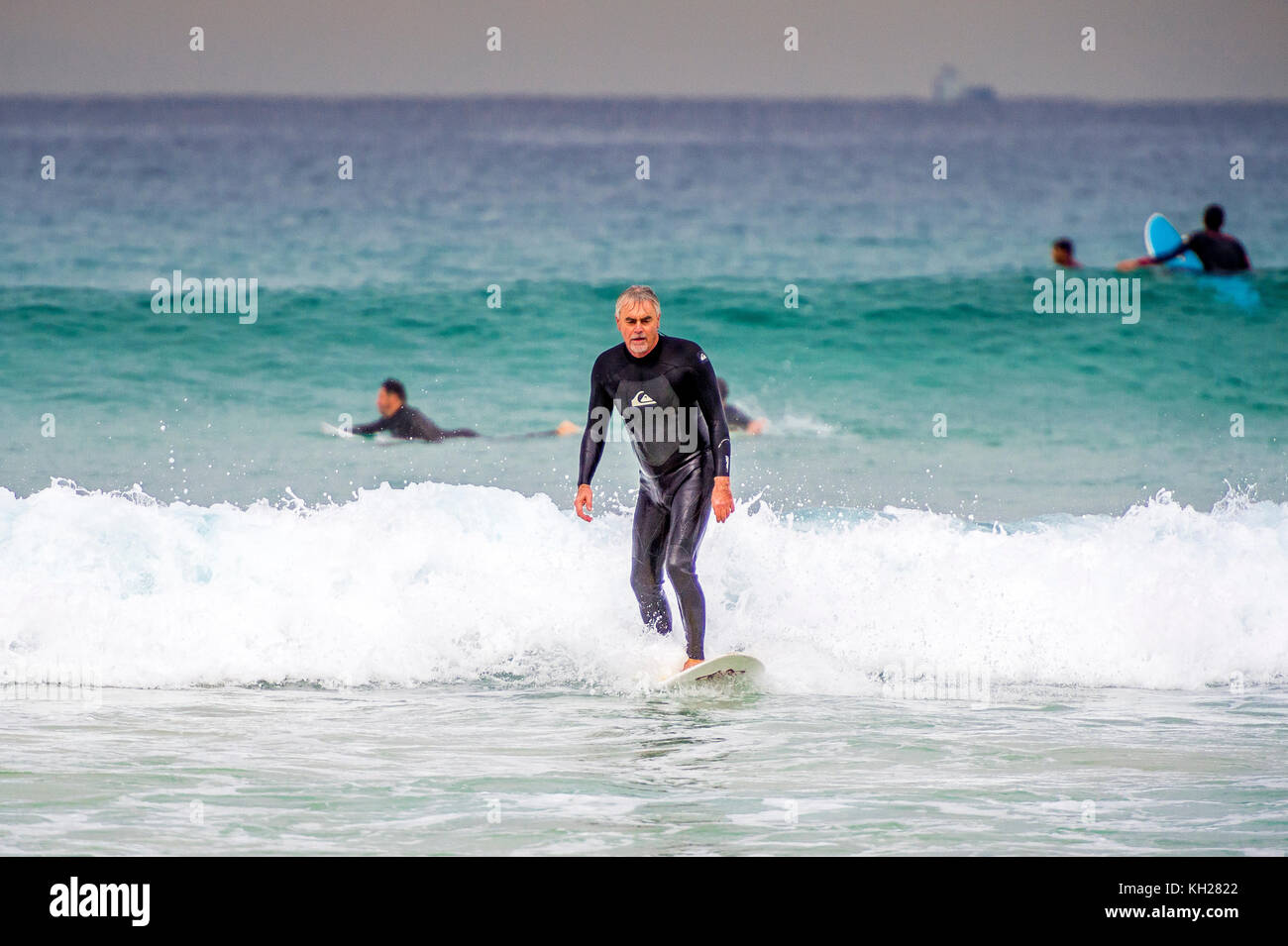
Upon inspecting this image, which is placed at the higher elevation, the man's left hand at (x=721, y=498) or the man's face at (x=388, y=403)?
the man's face at (x=388, y=403)

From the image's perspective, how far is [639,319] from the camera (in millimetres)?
7230

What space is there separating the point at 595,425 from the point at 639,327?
0.64m

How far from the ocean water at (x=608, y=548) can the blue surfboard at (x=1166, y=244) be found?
2.02 feet

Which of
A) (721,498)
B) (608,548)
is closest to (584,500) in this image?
(721,498)

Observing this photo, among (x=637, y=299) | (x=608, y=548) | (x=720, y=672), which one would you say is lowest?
(x=720, y=672)

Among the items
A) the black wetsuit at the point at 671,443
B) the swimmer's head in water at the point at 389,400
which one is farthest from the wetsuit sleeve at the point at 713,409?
the swimmer's head in water at the point at 389,400

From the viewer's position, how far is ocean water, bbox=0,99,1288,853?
579cm

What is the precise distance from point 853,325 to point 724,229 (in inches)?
392

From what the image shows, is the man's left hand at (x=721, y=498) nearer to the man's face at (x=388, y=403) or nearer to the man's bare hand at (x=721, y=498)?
the man's bare hand at (x=721, y=498)

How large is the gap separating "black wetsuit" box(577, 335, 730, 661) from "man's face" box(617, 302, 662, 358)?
0.29ft

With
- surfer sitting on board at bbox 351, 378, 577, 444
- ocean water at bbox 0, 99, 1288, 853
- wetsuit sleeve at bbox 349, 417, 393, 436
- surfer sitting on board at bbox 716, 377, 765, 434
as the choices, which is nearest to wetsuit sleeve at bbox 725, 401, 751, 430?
surfer sitting on board at bbox 716, 377, 765, 434

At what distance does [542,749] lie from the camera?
654cm

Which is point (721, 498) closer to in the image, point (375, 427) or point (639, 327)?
point (639, 327)

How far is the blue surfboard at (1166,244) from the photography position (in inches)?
906
